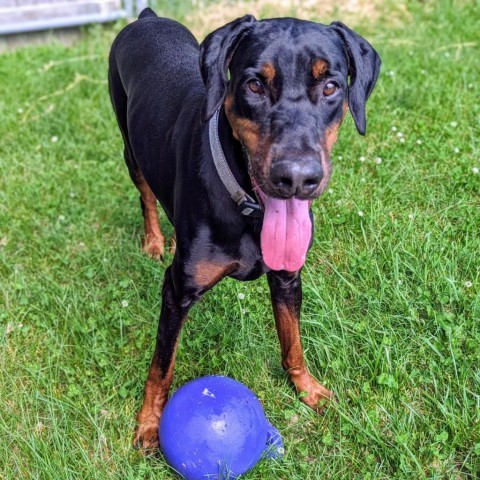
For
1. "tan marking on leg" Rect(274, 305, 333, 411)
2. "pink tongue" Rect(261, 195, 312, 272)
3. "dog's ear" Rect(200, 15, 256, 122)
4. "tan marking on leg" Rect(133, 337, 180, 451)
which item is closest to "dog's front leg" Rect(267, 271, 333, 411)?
"tan marking on leg" Rect(274, 305, 333, 411)

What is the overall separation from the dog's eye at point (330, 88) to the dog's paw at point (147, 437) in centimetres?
161

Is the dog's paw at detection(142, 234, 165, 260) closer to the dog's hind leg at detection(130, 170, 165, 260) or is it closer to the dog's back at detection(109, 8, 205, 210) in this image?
the dog's hind leg at detection(130, 170, 165, 260)

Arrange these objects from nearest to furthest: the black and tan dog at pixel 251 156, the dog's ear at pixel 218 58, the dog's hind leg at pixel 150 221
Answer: the black and tan dog at pixel 251 156
the dog's ear at pixel 218 58
the dog's hind leg at pixel 150 221

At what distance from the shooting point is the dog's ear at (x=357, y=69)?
2.63 metres

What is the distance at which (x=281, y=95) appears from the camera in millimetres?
2385

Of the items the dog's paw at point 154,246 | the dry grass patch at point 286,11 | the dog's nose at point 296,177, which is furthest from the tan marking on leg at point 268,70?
the dry grass patch at point 286,11

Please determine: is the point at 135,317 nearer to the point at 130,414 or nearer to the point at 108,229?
the point at 130,414

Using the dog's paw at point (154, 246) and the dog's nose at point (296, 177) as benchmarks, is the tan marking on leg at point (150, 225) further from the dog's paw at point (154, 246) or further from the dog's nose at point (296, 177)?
the dog's nose at point (296, 177)

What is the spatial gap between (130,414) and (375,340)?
1.21 meters

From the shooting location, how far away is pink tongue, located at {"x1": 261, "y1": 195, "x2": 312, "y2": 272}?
2500 mm

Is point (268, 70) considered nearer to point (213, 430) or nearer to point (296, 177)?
point (296, 177)

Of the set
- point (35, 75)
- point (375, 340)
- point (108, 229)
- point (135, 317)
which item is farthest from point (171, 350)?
point (35, 75)

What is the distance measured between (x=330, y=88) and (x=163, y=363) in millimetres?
1356

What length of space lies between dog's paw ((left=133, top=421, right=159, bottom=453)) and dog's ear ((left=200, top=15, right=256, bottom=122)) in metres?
1.39
